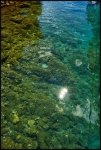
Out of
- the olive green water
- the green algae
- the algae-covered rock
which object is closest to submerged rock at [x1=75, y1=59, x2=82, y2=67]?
the olive green water

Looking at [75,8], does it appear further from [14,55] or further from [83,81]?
[83,81]

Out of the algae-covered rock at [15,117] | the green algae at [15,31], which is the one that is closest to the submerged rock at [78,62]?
the green algae at [15,31]

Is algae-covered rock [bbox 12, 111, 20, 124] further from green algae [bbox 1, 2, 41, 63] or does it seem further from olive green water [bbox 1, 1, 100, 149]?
green algae [bbox 1, 2, 41, 63]

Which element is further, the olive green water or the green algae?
the green algae

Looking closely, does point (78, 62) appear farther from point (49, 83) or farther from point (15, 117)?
point (15, 117)

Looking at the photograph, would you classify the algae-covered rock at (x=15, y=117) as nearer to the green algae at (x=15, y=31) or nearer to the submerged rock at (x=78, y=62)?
the green algae at (x=15, y=31)

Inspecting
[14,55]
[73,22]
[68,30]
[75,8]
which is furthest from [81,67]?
[75,8]

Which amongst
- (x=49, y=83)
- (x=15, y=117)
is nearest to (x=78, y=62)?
(x=49, y=83)

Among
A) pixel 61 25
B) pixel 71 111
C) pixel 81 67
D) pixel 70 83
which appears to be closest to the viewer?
pixel 71 111
